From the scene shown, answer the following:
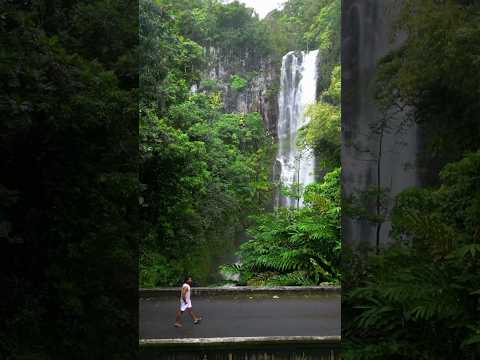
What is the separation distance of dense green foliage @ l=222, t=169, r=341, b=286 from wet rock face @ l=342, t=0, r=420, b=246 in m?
2.64

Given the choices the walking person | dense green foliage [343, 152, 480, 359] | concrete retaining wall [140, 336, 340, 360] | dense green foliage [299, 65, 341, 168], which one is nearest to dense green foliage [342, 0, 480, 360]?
dense green foliage [343, 152, 480, 359]

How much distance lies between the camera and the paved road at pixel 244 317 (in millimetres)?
5332

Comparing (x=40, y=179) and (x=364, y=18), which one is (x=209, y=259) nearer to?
(x=40, y=179)

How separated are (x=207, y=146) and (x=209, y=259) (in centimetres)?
133

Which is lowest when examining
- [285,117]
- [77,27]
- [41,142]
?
[41,142]

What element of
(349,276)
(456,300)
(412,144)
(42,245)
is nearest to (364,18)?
(412,144)

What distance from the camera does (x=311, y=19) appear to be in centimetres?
681

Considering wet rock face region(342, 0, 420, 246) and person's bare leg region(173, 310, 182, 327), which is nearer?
wet rock face region(342, 0, 420, 246)

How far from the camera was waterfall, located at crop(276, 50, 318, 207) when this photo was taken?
666 centimetres

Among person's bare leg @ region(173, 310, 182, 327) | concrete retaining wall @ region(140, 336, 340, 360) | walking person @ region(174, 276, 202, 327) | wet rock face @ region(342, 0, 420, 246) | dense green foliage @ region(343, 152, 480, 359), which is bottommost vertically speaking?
concrete retaining wall @ region(140, 336, 340, 360)

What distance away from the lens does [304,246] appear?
7.23 meters

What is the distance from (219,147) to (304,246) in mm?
2056

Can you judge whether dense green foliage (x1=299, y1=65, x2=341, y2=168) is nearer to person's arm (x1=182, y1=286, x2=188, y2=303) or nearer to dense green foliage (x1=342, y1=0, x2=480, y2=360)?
person's arm (x1=182, y1=286, x2=188, y2=303)

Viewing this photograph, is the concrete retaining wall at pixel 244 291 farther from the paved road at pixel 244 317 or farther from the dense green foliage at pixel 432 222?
the dense green foliage at pixel 432 222
